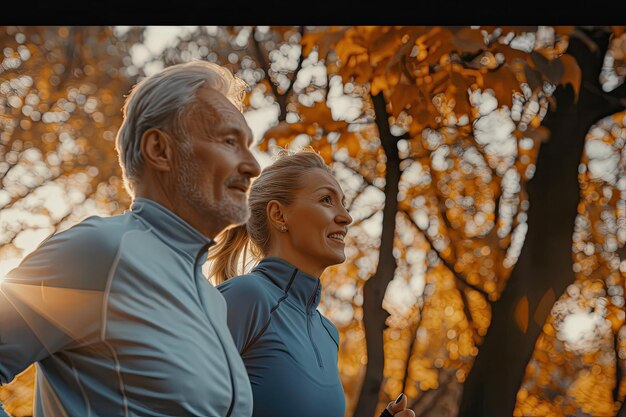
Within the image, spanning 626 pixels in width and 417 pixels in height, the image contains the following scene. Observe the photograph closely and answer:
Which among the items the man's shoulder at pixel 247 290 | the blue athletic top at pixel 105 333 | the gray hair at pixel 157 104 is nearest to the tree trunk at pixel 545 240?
the man's shoulder at pixel 247 290

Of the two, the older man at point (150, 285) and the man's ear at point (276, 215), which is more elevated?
the man's ear at point (276, 215)

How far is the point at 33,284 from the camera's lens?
162 centimetres

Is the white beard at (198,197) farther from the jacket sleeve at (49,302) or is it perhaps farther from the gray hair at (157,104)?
the jacket sleeve at (49,302)

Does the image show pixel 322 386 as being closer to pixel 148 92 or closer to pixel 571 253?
pixel 148 92

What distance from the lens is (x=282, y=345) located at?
8.66ft

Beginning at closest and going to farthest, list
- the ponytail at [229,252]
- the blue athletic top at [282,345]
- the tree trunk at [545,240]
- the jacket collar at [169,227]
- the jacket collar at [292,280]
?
the jacket collar at [169,227] → the blue athletic top at [282,345] → the jacket collar at [292,280] → the ponytail at [229,252] → the tree trunk at [545,240]

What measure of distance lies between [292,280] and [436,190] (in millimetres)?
6187

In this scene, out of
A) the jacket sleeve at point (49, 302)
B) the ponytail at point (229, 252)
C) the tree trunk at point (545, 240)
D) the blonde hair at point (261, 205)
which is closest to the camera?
the jacket sleeve at point (49, 302)

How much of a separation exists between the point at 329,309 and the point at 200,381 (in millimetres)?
9539

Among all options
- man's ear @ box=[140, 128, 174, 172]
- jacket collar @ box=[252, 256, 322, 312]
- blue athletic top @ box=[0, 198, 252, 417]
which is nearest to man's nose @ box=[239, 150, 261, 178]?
man's ear @ box=[140, 128, 174, 172]

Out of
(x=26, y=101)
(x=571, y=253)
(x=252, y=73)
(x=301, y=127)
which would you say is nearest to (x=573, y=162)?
(x=571, y=253)

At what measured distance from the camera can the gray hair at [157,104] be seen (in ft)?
6.10

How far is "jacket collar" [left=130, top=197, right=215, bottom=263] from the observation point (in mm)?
1818

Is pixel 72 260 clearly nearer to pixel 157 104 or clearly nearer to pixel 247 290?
pixel 157 104
